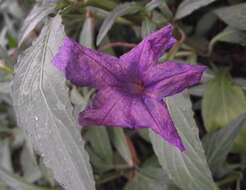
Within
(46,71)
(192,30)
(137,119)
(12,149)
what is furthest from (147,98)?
(12,149)

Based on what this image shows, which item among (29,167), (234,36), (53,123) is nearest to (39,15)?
(53,123)

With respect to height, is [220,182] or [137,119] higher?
[137,119]

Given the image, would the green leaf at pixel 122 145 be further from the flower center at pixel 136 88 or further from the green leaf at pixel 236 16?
the flower center at pixel 136 88

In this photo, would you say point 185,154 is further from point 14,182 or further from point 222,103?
point 14,182

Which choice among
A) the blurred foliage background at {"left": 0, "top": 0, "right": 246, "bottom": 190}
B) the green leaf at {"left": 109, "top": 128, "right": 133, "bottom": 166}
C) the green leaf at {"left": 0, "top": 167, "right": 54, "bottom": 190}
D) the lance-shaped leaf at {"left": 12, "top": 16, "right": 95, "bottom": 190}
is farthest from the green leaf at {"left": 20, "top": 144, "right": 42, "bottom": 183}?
the lance-shaped leaf at {"left": 12, "top": 16, "right": 95, "bottom": 190}

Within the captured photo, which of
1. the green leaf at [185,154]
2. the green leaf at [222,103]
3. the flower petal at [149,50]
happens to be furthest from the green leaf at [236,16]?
the flower petal at [149,50]

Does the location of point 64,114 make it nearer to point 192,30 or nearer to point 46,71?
point 46,71
